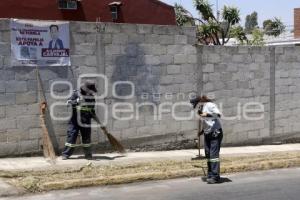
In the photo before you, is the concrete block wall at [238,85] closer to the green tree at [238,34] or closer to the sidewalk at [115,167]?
the sidewalk at [115,167]

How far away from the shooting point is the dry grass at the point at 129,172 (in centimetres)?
935

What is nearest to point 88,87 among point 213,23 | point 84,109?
point 84,109

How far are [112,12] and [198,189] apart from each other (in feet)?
53.3

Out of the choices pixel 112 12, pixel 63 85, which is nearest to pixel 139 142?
pixel 63 85

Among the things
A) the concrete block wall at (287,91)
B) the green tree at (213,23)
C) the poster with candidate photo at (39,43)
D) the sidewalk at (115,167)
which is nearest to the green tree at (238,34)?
the green tree at (213,23)

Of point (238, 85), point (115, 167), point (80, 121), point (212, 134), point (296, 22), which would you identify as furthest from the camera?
point (296, 22)

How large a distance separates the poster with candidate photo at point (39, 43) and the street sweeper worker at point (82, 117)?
67 centimetres

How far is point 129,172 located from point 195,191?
1.41m

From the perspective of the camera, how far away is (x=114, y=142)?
12180 mm

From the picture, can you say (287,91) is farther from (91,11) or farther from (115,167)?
(91,11)

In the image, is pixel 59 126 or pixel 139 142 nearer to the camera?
pixel 59 126

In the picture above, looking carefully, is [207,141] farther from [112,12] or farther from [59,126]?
[112,12]

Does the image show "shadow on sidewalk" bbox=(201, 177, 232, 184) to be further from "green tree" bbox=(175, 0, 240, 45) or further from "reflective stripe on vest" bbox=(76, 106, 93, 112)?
"green tree" bbox=(175, 0, 240, 45)

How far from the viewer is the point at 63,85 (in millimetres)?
11680
